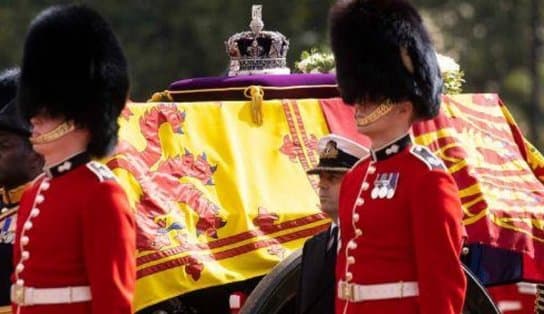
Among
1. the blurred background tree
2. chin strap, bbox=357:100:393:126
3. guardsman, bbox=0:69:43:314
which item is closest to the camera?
chin strap, bbox=357:100:393:126

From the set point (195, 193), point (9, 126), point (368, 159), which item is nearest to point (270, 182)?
point (195, 193)

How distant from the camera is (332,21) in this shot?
5.91 meters

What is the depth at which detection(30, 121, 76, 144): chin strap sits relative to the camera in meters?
5.43

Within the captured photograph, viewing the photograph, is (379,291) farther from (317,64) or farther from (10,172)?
(317,64)

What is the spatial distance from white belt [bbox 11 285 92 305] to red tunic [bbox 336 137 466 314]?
75 centimetres

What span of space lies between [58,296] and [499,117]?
2646 mm

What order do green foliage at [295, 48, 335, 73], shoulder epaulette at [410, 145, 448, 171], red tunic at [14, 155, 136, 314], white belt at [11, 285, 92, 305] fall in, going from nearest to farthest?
red tunic at [14, 155, 136, 314] < white belt at [11, 285, 92, 305] < shoulder epaulette at [410, 145, 448, 171] < green foliage at [295, 48, 335, 73]

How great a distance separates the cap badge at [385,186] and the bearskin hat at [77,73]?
2.41ft

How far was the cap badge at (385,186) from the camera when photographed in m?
5.45

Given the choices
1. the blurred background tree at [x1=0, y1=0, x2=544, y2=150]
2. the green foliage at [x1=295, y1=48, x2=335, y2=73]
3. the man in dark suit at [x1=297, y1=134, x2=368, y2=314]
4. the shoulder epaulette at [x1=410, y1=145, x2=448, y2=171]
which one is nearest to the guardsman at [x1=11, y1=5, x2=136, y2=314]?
the shoulder epaulette at [x1=410, y1=145, x2=448, y2=171]

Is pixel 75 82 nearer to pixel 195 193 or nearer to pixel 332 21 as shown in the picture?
pixel 332 21

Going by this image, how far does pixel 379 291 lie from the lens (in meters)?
5.47

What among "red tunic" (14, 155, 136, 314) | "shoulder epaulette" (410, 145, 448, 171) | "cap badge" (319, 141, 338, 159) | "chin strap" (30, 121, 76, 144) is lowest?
"red tunic" (14, 155, 136, 314)

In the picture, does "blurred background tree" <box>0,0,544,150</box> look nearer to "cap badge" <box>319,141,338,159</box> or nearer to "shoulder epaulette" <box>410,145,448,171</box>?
"cap badge" <box>319,141,338,159</box>
